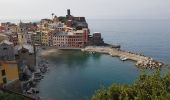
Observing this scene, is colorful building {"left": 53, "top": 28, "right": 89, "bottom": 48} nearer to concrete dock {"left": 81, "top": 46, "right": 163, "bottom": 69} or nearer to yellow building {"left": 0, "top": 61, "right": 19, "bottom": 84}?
concrete dock {"left": 81, "top": 46, "right": 163, "bottom": 69}

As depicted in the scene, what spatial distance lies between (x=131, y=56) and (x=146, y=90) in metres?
57.5

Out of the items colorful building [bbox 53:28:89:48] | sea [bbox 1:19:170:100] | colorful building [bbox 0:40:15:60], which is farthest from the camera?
colorful building [bbox 53:28:89:48]

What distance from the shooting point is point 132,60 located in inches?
2864

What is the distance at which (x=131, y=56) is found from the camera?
7525 cm

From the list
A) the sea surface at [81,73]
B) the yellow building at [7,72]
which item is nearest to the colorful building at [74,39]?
the sea surface at [81,73]

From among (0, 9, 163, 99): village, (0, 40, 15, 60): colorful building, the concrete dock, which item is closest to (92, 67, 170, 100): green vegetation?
(0, 9, 163, 99): village

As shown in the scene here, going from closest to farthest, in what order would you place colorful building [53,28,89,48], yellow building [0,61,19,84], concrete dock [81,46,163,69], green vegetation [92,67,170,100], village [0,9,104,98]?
green vegetation [92,67,170,100]
yellow building [0,61,19,84]
village [0,9,104,98]
concrete dock [81,46,163,69]
colorful building [53,28,89,48]

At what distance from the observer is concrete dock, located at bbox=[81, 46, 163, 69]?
6494 centimetres

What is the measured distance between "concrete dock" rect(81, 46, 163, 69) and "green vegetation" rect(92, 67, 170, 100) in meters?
32.8

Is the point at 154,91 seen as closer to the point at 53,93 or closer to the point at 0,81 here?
the point at 0,81

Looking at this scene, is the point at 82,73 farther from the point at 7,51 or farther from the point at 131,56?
the point at 131,56

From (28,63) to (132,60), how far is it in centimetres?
2889

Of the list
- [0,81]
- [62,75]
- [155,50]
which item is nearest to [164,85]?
[0,81]

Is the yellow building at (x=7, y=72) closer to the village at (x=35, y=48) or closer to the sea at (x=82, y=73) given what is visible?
the village at (x=35, y=48)
